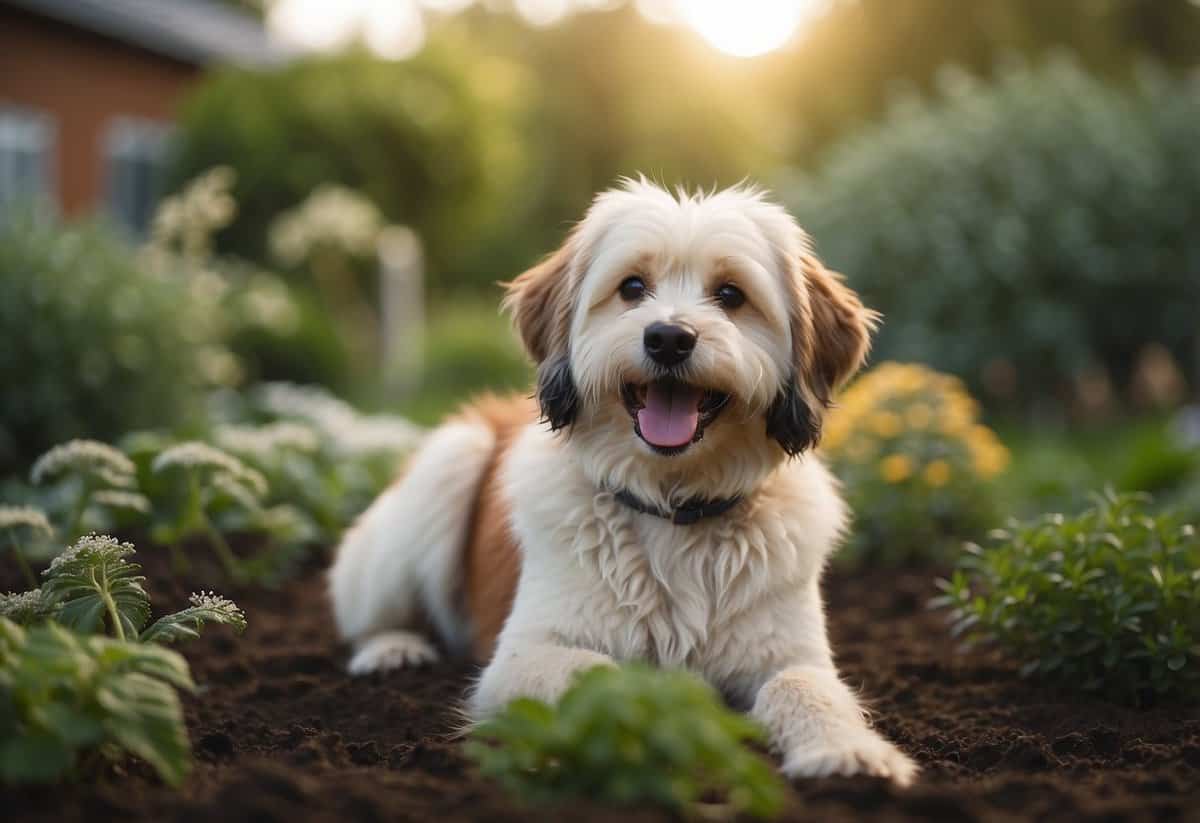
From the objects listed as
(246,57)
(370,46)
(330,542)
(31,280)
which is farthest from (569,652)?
(246,57)

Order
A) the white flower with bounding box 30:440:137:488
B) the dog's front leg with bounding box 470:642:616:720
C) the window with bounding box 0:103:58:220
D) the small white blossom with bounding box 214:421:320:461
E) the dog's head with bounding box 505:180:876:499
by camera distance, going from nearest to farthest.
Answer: the dog's front leg with bounding box 470:642:616:720 < the dog's head with bounding box 505:180:876:499 < the white flower with bounding box 30:440:137:488 < the small white blossom with bounding box 214:421:320:461 < the window with bounding box 0:103:58:220

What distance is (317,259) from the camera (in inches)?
595

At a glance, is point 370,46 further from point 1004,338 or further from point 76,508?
point 76,508

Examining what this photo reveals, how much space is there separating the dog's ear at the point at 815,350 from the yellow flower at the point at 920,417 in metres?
2.58

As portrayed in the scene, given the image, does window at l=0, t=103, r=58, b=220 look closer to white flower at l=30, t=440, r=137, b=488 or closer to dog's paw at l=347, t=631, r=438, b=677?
white flower at l=30, t=440, r=137, b=488

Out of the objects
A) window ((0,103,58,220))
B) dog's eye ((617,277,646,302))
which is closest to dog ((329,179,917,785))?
dog's eye ((617,277,646,302))

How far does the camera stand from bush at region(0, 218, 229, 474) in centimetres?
674

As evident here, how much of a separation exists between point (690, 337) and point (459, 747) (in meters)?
1.18

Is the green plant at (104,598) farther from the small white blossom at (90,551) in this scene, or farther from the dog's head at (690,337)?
the dog's head at (690,337)

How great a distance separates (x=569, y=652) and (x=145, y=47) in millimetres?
16658

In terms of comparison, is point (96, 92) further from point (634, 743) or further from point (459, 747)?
point (634, 743)

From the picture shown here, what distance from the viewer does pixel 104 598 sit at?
2.81 metres

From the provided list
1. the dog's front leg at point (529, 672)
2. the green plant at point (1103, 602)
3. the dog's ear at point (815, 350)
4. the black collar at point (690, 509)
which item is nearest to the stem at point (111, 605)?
the dog's front leg at point (529, 672)

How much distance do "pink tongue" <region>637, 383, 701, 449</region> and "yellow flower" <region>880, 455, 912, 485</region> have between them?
120 inches
